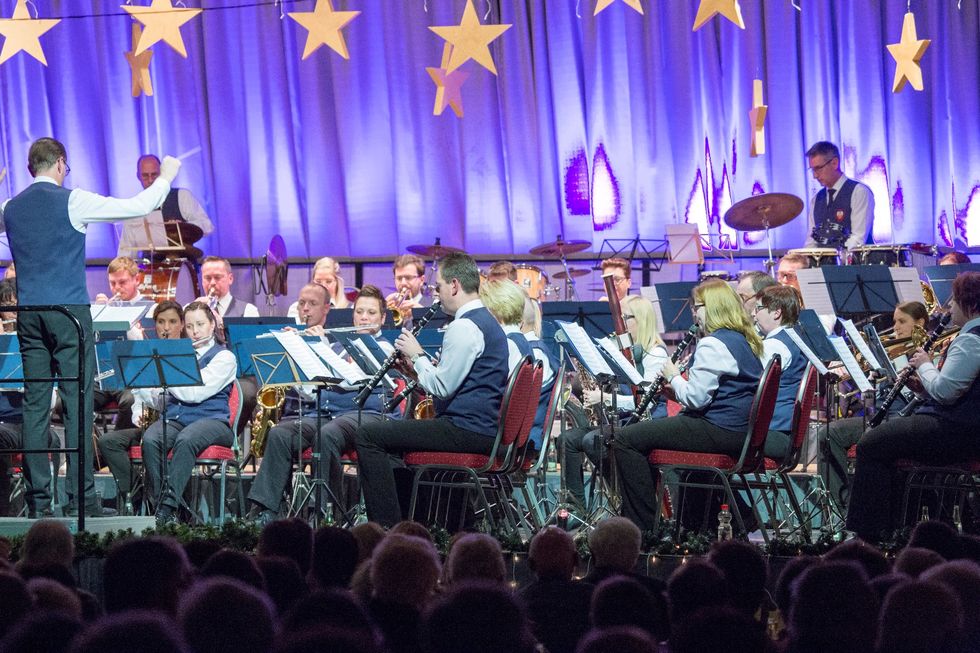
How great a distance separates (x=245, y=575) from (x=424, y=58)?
351 inches

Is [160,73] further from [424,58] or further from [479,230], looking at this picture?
[479,230]

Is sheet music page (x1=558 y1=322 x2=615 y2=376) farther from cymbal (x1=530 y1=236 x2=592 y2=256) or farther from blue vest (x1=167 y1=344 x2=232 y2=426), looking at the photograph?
cymbal (x1=530 y1=236 x2=592 y2=256)

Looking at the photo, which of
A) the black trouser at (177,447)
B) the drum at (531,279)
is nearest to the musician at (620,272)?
the drum at (531,279)

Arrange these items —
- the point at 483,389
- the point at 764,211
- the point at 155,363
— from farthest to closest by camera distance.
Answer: the point at 764,211 → the point at 155,363 → the point at 483,389

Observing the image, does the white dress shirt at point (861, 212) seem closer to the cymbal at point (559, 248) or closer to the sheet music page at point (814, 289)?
the cymbal at point (559, 248)

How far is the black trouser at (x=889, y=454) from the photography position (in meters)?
5.38

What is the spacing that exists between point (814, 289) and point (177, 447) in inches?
150

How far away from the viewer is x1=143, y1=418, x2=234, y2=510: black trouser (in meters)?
6.81

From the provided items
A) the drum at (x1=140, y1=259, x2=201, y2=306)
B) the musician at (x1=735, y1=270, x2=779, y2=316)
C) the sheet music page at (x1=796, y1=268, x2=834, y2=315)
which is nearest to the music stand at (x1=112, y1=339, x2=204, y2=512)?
the musician at (x1=735, y1=270, x2=779, y2=316)

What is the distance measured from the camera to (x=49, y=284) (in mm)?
5617

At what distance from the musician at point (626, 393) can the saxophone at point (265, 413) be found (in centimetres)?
185

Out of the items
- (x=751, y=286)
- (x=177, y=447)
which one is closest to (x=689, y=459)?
(x=751, y=286)

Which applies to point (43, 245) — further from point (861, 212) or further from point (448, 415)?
point (861, 212)

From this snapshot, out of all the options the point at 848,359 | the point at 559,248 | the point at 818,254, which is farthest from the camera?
the point at 559,248
